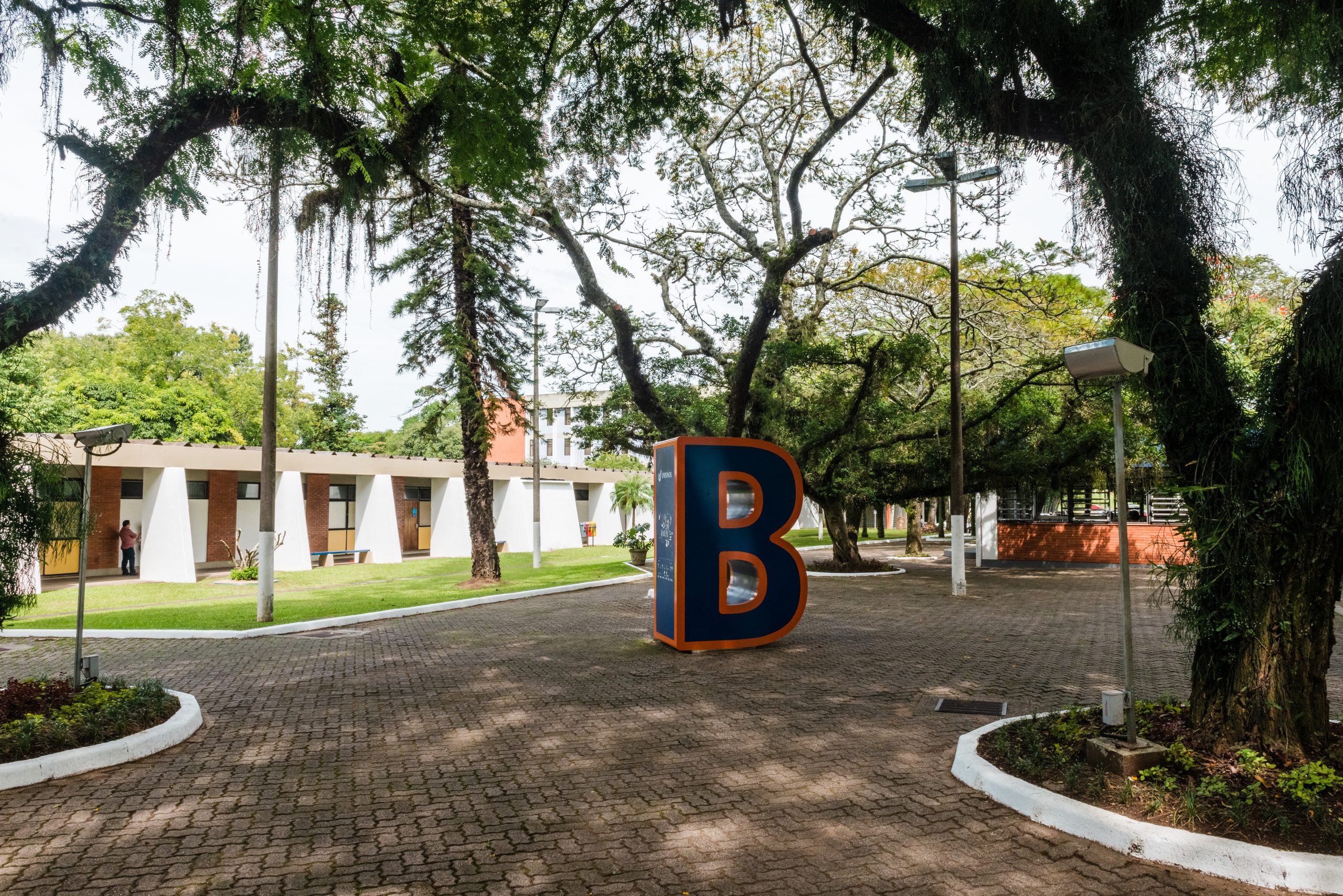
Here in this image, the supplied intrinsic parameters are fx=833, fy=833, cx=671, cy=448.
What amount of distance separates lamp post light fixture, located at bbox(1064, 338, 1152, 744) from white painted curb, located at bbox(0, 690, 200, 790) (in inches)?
272

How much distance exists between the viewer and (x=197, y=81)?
6.04 meters

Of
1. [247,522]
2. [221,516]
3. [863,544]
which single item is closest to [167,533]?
[221,516]

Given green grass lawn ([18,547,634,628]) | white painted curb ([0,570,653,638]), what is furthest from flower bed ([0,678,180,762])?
white painted curb ([0,570,653,638])

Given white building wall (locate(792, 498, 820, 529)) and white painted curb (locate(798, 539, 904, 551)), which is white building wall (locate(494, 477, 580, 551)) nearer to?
white painted curb (locate(798, 539, 904, 551))

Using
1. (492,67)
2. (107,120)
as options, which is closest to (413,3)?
(492,67)

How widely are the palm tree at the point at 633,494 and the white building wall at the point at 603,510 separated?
1.60 m

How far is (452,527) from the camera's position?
3356 cm

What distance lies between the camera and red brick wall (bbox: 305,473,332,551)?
30.3 meters

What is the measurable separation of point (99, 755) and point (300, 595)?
44.5 feet

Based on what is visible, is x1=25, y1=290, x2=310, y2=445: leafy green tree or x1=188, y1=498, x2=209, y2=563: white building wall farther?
x1=25, y1=290, x2=310, y2=445: leafy green tree

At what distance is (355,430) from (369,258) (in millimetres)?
48403

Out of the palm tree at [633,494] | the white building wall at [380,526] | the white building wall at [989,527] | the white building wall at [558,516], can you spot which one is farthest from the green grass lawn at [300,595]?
the white building wall at [989,527]

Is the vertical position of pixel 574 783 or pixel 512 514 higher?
pixel 512 514

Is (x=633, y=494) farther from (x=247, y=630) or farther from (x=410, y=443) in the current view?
(x=247, y=630)
